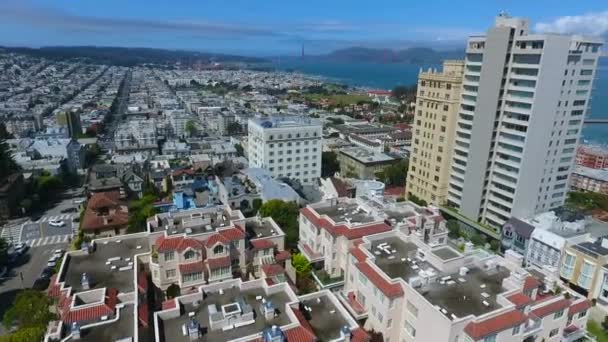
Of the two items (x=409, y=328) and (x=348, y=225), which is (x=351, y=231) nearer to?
(x=348, y=225)

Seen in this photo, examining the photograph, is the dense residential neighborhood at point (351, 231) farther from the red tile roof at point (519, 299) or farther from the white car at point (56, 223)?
the white car at point (56, 223)

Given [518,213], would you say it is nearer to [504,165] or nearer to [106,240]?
[504,165]

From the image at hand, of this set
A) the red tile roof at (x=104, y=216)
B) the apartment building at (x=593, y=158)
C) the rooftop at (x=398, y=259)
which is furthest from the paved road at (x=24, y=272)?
the apartment building at (x=593, y=158)

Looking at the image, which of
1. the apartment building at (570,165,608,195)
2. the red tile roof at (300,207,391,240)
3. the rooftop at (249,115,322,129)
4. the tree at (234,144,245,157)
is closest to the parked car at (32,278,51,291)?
the red tile roof at (300,207,391,240)

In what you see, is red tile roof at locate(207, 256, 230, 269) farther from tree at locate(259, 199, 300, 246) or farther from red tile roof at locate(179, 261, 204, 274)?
tree at locate(259, 199, 300, 246)

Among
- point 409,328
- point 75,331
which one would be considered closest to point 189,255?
point 75,331
